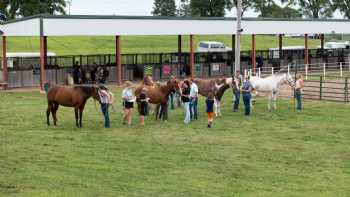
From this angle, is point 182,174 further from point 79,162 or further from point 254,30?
point 254,30

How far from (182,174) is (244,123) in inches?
316

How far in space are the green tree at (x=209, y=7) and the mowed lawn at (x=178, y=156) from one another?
190 feet

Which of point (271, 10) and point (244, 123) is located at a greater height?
point (271, 10)

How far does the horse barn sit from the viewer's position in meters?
32.1

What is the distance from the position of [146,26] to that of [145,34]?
0.44 metres

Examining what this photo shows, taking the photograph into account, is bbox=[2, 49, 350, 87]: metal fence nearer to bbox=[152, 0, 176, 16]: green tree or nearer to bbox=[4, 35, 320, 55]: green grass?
bbox=[4, 35, 320, 55]: green grass

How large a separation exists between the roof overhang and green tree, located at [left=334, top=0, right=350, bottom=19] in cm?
4527

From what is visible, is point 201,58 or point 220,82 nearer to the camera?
point 220,82

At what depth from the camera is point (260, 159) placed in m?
15.5

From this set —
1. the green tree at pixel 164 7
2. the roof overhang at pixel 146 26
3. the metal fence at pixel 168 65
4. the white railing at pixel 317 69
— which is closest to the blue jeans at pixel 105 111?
the roof overhang at pixel 146 26

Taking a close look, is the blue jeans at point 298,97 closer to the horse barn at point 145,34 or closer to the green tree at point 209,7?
the horse barn at point 145,34

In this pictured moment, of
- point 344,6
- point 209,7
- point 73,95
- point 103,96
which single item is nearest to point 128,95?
point 103,96

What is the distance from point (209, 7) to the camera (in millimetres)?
81062

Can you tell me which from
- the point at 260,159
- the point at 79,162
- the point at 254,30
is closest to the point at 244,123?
the point at 260,159
